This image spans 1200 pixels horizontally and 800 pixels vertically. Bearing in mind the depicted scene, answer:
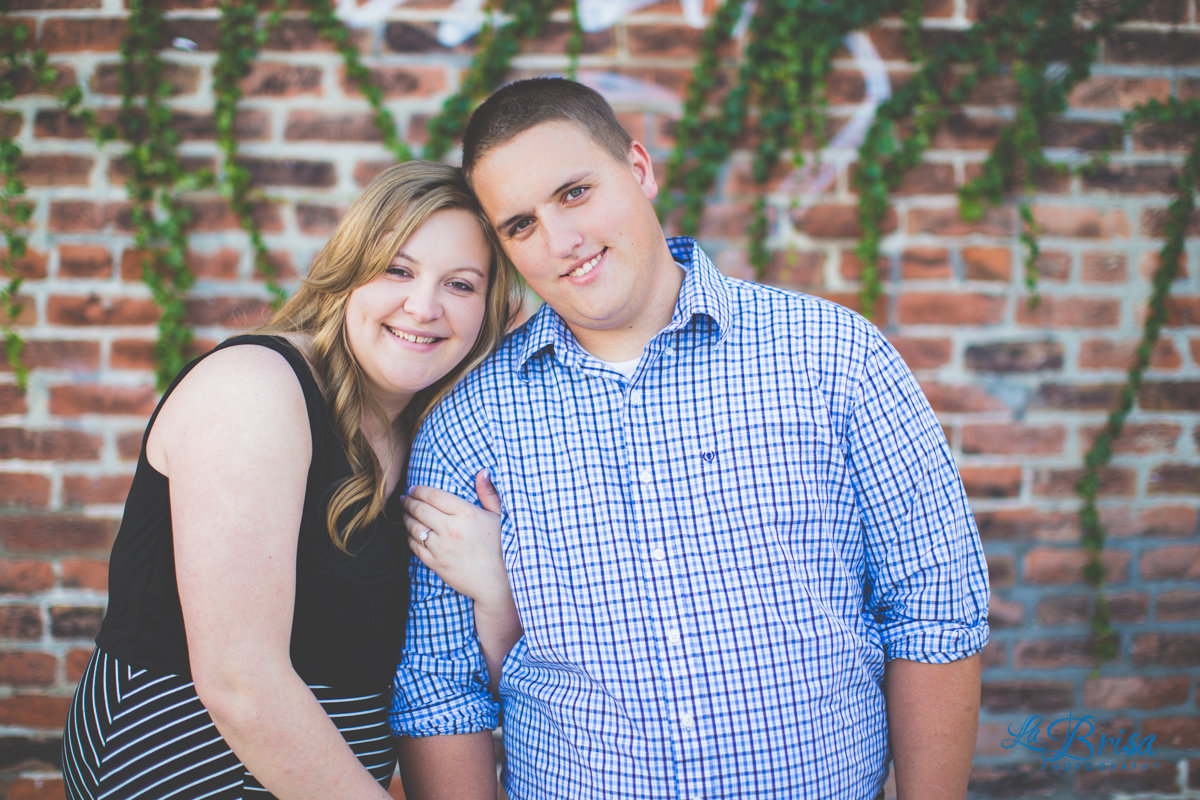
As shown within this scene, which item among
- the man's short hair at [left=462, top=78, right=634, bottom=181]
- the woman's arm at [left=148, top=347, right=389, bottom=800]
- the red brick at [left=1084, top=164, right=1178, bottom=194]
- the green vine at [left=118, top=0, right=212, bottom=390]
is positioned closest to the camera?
the woman's arm at [left=148, top=347, right=389, bottom=800]

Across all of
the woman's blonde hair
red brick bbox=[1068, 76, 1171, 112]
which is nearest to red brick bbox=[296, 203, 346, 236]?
the woman's blonde hair

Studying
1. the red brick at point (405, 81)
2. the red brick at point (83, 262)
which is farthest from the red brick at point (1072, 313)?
the red brick at point (83, 262)

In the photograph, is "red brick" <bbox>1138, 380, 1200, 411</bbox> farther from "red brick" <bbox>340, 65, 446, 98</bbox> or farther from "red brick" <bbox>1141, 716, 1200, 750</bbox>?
"red brick" <bbox>340, 65, 446, 98</bbox>

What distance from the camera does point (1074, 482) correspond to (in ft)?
6.52

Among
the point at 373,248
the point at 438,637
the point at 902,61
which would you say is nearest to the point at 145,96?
the point at 373,248

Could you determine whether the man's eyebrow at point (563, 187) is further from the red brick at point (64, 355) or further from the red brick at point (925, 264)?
the red brick at point (64, 355)

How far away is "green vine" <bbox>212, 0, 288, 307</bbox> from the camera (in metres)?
1.86

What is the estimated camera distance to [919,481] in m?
1.38

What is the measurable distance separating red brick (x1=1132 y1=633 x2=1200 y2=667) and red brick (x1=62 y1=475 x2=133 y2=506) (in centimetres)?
293

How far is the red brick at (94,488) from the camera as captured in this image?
1.90 meters

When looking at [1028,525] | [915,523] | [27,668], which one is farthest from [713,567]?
[27,668]

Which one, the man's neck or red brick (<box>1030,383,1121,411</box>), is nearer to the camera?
the man's neck

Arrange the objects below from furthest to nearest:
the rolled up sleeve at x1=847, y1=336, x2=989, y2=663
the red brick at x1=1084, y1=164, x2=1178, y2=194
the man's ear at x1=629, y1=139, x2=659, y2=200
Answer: the red brick at x1=1084, y1=164, x2=1178, y2=194, the man's ear at x1=629, y1=139, x2=659, y2=200, the rolled up sleeve at x1=847, y1=336, x2=989, y2=663

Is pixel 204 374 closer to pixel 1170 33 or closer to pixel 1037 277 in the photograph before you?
pixel 1037 277
